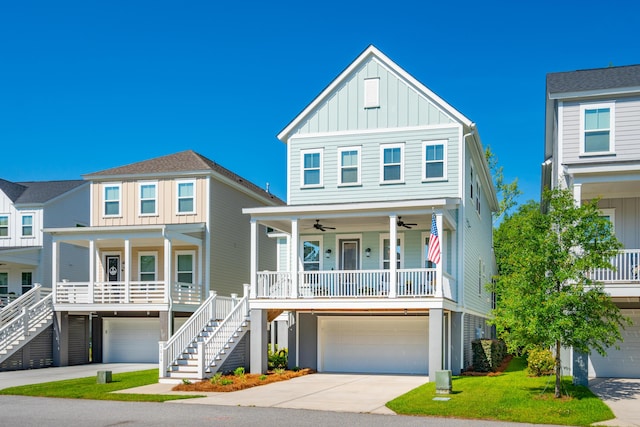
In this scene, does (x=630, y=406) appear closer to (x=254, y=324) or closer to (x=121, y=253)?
(x=254, y=324)

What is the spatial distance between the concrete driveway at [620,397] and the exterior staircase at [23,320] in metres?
20.1

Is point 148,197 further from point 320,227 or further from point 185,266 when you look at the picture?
point 320,227

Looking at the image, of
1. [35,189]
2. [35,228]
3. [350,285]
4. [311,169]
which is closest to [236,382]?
[350,285]

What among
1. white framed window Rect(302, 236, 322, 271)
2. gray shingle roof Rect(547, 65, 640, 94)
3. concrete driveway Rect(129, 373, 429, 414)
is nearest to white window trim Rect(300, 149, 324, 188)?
white framed window Rect(302, 236, 322, 271)

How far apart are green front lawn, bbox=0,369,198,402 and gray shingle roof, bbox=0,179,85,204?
18885 mm

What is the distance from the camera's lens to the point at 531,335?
56.0 ft

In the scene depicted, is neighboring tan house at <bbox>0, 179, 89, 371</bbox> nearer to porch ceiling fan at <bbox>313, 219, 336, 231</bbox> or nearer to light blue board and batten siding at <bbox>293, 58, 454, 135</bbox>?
porch ceiling fan at <bbox>313, 219, 336, 231</bbox>

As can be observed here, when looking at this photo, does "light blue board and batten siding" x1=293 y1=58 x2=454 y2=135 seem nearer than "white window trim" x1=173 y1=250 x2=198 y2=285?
Yes

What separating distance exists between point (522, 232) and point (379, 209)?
238 inches

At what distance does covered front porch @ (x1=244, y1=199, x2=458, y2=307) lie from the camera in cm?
2267

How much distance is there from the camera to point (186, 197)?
105 ft

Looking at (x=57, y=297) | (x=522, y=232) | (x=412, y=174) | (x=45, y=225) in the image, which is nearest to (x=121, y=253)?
(x=57, y=297)

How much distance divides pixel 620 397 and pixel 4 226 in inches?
1288

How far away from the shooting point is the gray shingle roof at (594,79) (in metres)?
22.8
